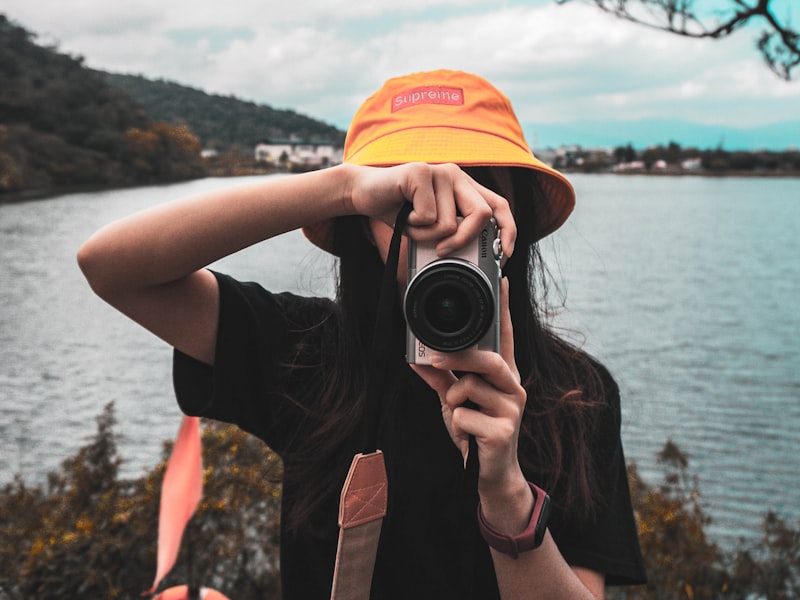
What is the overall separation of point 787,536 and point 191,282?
311 centimetres

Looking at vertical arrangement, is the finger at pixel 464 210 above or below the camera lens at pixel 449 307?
above

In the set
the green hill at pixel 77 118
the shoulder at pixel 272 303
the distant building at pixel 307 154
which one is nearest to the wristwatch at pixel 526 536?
the shoulder at pixel 272 303

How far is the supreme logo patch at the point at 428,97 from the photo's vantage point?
1648mm

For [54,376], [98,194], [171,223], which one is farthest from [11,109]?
[171,223]

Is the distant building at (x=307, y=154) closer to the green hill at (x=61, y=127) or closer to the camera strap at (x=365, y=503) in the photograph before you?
the camera strap at (x=365, y=503)

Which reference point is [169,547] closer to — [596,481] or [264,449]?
[264,449]

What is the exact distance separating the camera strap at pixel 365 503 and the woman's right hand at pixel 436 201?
0.04 metres

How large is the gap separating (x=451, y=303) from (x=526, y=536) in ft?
1.53

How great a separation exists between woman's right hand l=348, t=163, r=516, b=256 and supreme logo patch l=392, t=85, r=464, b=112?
0.38 m

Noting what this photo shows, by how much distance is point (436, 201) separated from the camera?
4.23ft

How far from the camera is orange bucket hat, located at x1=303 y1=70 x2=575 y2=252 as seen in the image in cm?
151

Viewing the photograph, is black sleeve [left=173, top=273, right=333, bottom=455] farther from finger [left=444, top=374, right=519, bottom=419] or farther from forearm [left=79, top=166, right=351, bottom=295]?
finger [left=444, top=374, right=519, bottom=419]

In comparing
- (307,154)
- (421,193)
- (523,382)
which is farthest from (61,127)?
(421,193)

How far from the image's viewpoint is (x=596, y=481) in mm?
1579
